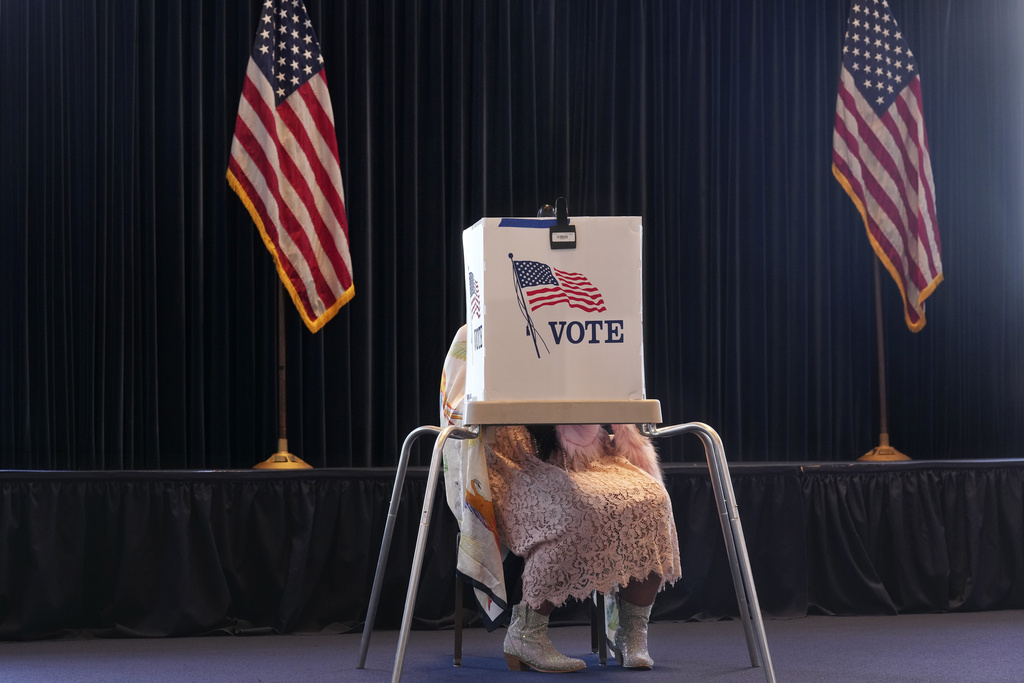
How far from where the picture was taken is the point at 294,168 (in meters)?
3.67

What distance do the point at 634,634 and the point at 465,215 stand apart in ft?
7.13

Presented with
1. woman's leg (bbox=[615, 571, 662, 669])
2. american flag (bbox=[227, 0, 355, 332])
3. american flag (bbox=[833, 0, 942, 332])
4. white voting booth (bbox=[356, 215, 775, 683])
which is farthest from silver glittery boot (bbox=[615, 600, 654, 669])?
american flag (bbox=[833, 0, 942, 332])

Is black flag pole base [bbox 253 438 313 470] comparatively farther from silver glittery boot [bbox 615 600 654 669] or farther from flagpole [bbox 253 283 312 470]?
silver glittery boot [bbox 615 600 654 669]

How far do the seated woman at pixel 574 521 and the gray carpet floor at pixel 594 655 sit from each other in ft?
0.36

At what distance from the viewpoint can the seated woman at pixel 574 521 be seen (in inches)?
89.4

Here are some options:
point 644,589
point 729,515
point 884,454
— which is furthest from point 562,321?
point 884,454

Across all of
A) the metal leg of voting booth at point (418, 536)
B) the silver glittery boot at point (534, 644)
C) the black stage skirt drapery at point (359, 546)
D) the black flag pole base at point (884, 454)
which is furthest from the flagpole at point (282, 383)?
the black flag pole base at point (884, 454)

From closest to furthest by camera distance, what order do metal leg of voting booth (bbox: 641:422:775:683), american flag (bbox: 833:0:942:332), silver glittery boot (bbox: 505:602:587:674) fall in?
1. metal leg of voting booth (bbox: 641:422:775:683)
2. silver glittery boot (bbox: 505:602:587:674)
3. american flag (bbox: 833:0:942:332)

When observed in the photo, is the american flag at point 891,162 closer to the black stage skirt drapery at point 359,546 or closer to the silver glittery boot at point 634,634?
the black stage skirt drapery at point 359,546

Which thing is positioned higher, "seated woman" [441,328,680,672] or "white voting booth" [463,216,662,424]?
"white voting booth" [463,216,662,424]

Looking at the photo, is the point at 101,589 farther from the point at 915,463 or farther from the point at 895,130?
the point at 895,130

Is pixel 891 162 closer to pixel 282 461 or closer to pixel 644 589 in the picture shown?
pixel 644 589

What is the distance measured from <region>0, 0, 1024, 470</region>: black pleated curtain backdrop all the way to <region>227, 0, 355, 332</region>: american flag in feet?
0.94

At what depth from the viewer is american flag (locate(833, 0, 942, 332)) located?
3.99 metres
